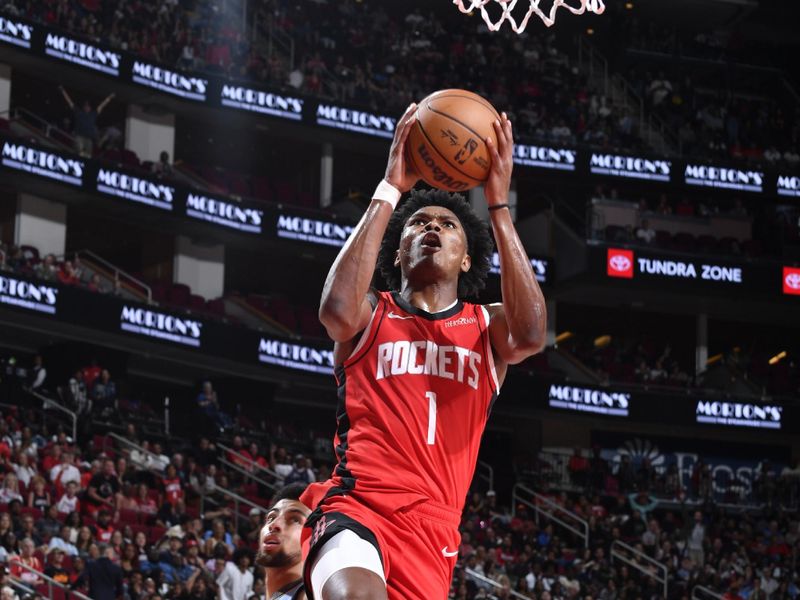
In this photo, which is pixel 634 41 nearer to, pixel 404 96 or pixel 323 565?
pixel 404 96

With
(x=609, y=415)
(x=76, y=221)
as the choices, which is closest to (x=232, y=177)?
(x=76, y=221)

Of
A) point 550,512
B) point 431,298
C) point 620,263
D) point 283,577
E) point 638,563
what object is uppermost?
point 620,263

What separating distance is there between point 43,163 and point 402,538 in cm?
2196

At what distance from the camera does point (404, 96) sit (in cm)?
3144

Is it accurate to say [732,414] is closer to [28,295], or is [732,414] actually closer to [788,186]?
[788,186]

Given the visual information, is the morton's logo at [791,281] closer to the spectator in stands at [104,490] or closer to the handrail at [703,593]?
the handrail at [703,593]

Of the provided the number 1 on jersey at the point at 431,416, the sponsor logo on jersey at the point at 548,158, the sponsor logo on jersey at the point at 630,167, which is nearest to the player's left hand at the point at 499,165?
the number 1 on jersey at the point at 431,416

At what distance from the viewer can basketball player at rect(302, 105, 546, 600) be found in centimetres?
484

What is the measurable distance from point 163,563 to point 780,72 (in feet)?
90.0

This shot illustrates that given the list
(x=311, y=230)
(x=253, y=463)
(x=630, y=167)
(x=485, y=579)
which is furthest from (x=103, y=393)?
(x=630, y=167)

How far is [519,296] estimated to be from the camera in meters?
5.08

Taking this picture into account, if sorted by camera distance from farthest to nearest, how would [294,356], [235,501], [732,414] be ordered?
[732,414]
[294,356]
[235,501]

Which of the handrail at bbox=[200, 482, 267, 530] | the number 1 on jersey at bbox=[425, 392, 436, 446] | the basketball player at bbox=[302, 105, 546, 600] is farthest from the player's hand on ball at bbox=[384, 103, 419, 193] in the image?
the handrail at bbox=[200, 482, 267, 530]

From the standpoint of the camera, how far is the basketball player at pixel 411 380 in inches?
190
